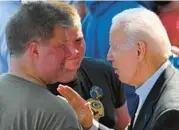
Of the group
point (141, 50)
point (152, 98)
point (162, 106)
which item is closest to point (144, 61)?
point (141, 50)

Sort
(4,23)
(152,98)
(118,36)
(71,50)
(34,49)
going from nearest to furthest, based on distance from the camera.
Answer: (34,49) → (71,50) → (152,98) → (118,36) → (4,23)

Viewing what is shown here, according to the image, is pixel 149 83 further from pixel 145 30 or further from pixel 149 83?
pixel 145 30

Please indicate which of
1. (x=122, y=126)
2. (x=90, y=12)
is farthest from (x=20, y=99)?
(x=90, y=12)

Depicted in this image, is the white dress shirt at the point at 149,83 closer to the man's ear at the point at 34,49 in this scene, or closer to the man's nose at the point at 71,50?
the man's nose at the point at 71,50

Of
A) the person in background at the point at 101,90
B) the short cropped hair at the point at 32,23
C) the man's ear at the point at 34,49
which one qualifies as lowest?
the person in background at the point at 101,90

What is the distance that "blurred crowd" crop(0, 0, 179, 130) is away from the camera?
1.65m

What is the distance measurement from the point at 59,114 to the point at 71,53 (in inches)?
11.4

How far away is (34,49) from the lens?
1.65m

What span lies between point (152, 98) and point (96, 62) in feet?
2.04

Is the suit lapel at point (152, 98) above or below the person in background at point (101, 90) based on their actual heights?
above

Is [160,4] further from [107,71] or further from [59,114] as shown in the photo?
[59,114]

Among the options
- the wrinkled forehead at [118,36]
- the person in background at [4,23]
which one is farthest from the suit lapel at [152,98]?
the person in background at [4,23]

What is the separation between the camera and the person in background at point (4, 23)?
3.03m

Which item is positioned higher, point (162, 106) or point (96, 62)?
point (162, 106)
